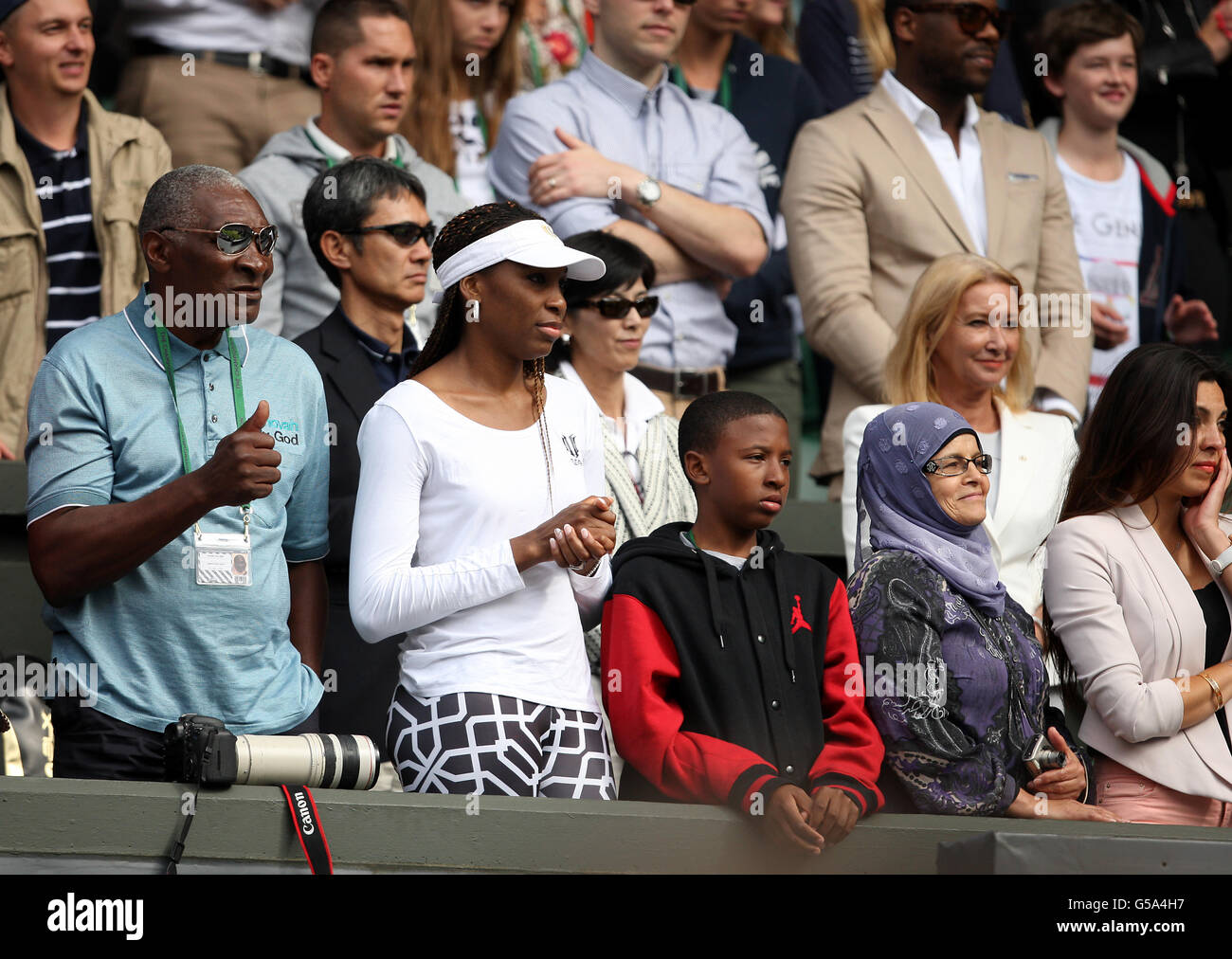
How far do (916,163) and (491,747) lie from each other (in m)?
3.42

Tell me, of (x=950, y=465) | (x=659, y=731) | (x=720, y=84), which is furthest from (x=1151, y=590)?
(x=720, y=84)

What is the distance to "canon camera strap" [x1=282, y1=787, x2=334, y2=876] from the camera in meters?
3.54

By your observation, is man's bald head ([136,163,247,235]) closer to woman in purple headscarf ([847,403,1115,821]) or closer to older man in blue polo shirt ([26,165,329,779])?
older man in blue polo shirt ([26,165,329,779])

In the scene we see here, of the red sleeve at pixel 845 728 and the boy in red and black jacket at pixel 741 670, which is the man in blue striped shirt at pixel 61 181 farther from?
the red sleeve at pixel 845 728

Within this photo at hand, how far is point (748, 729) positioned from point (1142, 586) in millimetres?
1276

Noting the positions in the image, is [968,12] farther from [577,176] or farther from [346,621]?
[346,621]

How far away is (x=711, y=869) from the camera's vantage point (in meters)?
3.77

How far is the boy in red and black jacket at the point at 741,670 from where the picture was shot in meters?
3.79

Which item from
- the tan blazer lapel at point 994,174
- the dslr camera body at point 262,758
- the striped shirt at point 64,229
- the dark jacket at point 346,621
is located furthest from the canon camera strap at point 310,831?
the tan blazer lapel at point 994,174

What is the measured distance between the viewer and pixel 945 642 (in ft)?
13.3

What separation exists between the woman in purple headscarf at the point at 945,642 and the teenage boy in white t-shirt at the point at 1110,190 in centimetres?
303

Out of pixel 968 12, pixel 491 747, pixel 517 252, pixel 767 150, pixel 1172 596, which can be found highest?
pixel 968 12

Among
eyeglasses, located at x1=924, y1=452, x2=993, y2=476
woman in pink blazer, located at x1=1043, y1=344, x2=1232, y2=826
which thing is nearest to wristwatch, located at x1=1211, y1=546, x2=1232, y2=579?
woman in pink blazer, located at x1=1043, y1=344, x2=1232, y2=826
